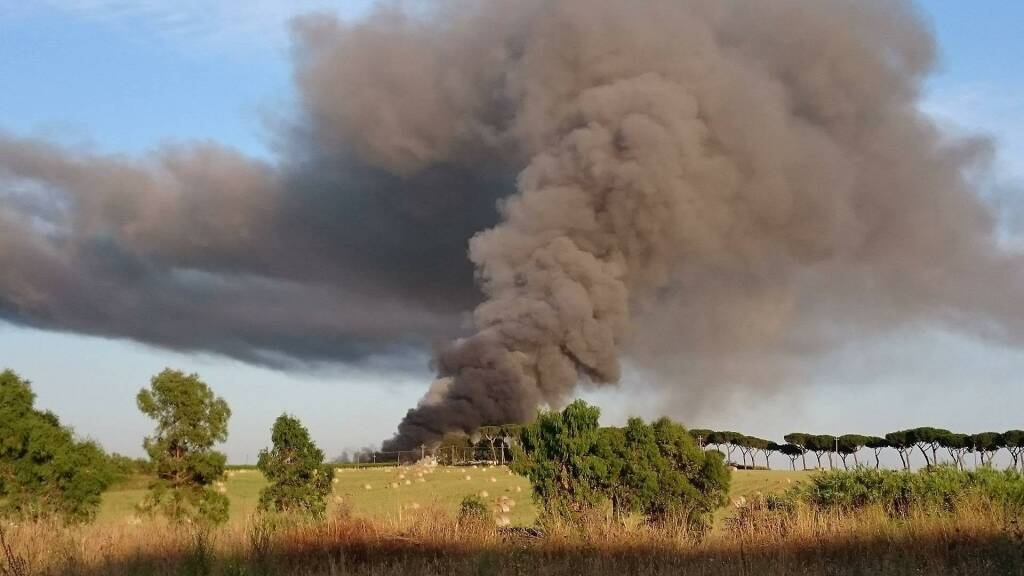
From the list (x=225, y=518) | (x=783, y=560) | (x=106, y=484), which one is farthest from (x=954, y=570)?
(x=106, y=484)

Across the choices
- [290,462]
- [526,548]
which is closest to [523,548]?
[526,548]

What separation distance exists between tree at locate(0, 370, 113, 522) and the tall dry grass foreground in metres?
13.3

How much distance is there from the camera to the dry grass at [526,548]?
9.48 m

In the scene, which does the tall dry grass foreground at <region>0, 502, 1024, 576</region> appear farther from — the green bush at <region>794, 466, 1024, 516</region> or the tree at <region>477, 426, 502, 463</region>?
the tree at <region>477, 426, 502, 463</region>

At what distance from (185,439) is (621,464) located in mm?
11149

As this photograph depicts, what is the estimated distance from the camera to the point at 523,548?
10984 millimetres

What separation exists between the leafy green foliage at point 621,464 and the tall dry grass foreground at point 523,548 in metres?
9.94

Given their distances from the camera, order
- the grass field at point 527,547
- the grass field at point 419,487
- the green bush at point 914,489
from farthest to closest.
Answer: the grass field at point 419,487, the green bush at point 914,489, the grass field at point 527,547

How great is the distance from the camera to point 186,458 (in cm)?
2519

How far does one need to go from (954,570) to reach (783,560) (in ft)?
5.43

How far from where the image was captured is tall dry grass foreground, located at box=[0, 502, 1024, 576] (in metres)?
9.45

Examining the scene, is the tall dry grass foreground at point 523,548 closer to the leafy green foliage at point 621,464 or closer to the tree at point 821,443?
the leafy green foliage at point 621,464

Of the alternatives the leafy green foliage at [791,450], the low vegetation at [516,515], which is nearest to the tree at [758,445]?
the leafy green foliage at [791,450]

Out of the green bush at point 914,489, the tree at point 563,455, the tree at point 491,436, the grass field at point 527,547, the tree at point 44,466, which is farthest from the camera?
the tree at point 491,436
